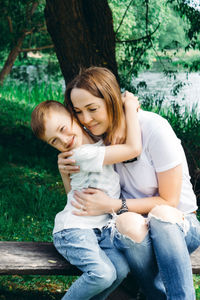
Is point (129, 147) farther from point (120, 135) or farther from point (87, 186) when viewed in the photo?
point (87, 186)

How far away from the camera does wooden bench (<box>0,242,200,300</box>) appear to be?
2.20 metres

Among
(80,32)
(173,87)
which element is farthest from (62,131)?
(173,87)

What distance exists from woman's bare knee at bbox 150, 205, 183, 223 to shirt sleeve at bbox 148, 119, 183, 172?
20 cm

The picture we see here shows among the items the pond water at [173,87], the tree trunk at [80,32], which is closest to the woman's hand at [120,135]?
the tree trunk at [80,32]

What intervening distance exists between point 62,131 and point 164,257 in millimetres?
845

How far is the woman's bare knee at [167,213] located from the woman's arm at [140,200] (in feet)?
0.28

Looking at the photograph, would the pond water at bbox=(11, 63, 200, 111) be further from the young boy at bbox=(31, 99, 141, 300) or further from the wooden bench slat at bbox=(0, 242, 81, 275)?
the wooden bench slat at bbox=(0, 242, 81, 275)

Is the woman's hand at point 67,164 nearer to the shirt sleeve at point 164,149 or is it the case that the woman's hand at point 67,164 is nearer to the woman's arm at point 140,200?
the woman's arm at point 140,200

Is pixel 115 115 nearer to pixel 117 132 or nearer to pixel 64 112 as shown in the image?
pixel 117 132

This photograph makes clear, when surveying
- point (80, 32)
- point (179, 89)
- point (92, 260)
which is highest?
point (80, 32)

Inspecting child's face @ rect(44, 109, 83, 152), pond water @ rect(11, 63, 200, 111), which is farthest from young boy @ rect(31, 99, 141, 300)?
pond water @ rect(11, 63, 200, 111)

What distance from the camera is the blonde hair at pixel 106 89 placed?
2.14 m

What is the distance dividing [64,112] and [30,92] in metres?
6.60

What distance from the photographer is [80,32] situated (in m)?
3.96
